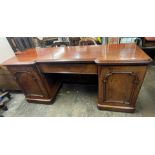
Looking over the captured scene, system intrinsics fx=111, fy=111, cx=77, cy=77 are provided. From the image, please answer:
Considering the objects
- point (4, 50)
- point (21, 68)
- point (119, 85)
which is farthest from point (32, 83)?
point (4, 50)

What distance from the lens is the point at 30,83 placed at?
5.12ft

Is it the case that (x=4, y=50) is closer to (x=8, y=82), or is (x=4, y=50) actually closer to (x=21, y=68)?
(x=8, y=82)

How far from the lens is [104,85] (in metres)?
1.27

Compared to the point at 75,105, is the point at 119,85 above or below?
above

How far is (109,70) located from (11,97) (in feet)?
6.02

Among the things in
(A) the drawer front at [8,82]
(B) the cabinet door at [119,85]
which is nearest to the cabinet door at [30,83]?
(A) the drawer front at [8,82]

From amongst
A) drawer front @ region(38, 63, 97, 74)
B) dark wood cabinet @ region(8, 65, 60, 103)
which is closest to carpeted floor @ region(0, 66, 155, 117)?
dark wood cabinet @ region(8, 65, 60, 103)

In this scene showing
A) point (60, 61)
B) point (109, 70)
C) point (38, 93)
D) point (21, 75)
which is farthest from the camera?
point (38, 93)

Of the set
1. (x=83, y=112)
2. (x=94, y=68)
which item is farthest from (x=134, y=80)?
(x=83, y=112)

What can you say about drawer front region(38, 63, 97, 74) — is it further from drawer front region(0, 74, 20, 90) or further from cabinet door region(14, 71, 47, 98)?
drawer front region(0, 74, 20, 90)

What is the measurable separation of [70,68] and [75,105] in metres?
0.68
